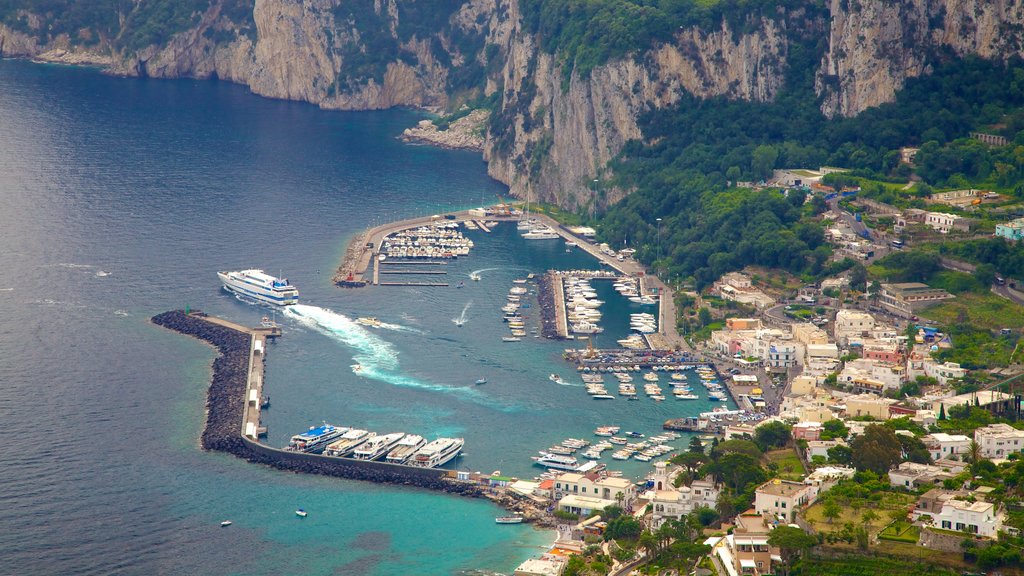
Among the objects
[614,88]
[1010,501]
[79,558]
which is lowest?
[79,558]

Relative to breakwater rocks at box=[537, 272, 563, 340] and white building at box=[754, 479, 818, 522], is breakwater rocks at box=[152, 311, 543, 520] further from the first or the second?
A: breakwater rocks at box=[537, 272, 563, 340]

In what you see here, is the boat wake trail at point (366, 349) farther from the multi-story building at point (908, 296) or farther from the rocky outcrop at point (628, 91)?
the rocky outcrop at point (628, 91)

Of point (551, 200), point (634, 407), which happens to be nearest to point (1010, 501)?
point (634, 407)

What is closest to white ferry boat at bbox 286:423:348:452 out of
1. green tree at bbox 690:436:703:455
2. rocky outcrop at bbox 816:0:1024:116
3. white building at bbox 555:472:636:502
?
white building at bbox 555:472:636:502

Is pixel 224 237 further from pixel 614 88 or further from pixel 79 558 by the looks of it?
pixel 79 558

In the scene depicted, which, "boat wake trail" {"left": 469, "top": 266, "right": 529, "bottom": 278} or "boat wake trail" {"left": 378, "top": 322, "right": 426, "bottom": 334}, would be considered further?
"boat wake trail" {"left": 469, "top": 266, "right": 529, "bottom": 278}
